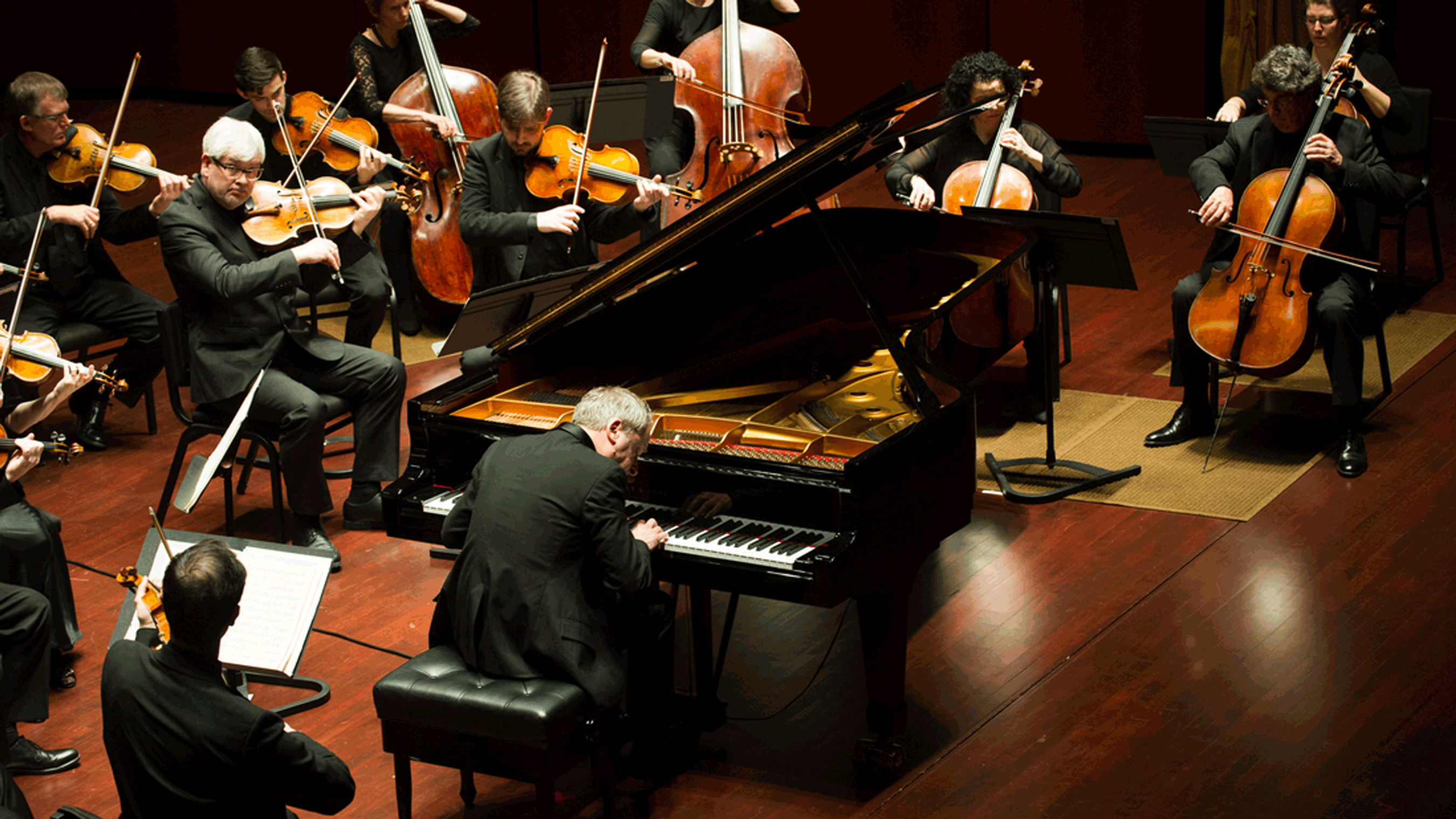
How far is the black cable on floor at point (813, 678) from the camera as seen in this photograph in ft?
12.6

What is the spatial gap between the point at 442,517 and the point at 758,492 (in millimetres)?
769

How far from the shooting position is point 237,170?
4.61 meters

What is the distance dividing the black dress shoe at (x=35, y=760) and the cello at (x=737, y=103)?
307 cm

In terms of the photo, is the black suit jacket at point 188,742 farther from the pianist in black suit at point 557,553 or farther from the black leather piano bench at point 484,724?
the pianist in black suit at point 557,553

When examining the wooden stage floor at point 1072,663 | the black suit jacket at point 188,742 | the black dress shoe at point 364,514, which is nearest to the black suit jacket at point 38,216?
the wooden stage floor at point 1072,663

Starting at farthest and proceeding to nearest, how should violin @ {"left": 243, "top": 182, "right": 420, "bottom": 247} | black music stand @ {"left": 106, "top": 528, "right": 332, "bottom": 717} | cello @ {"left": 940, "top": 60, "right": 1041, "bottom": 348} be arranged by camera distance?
1. cello @ {"left": 940, "top": 60, "right": 1041, "bottom": 348}
2. violin @ {"left": 243, "top": 182, "right": 420, "bottom": 247}
3. black music stand @ {"left": 106, "top": 528, "right": 332, "bottom": 717}

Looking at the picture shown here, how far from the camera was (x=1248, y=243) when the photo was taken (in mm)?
5078

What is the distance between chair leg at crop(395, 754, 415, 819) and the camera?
3174 millimetres

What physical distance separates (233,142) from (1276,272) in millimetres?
3306

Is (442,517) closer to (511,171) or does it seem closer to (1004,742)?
(1004,742)

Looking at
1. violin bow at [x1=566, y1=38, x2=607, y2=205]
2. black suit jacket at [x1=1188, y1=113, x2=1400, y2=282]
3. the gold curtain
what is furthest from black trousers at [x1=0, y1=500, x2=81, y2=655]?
the gold curtain

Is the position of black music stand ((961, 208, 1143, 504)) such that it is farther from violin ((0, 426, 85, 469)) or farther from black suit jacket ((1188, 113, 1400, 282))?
violin ((0, 426, 85, 469))

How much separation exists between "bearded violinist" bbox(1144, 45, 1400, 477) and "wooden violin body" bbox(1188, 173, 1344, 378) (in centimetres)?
9

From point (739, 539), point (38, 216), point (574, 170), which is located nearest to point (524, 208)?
point (574, 170)
